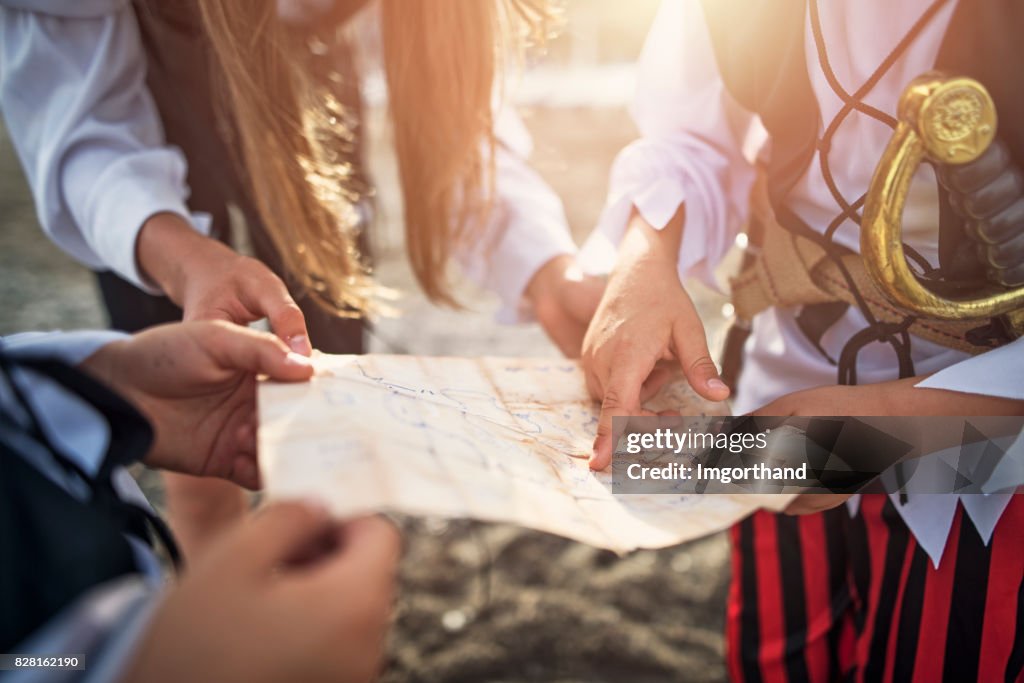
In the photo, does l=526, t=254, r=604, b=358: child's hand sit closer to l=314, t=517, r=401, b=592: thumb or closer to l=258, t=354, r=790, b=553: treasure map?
l=258, t=354, r=790, b=553: treasure map

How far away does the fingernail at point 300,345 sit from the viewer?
0.54m

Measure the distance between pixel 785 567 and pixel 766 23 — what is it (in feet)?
1.76

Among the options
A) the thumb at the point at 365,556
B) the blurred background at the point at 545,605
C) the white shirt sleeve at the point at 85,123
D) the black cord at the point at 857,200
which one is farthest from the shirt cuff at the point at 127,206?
the black cord at the point at 857,200

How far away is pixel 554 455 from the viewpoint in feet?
1.76

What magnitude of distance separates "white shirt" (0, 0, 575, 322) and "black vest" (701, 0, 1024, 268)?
559mm

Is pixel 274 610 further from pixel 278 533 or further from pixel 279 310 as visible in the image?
pixel 279 310

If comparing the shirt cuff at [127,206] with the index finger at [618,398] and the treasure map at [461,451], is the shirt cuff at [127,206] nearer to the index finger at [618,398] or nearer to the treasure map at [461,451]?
the treasure map at [461,451]

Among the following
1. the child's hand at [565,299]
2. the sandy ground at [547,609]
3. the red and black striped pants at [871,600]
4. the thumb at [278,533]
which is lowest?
the sandy ground at [547,609]

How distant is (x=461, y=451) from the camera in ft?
1.49

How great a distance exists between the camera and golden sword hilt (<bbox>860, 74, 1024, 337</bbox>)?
1.54ft

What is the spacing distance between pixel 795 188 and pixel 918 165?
0.14 metres

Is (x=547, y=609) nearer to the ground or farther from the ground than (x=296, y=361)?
nearer to the ground

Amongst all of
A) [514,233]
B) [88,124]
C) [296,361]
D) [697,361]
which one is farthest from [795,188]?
[88,124]

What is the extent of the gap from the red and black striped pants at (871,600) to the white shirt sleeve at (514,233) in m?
0.38
